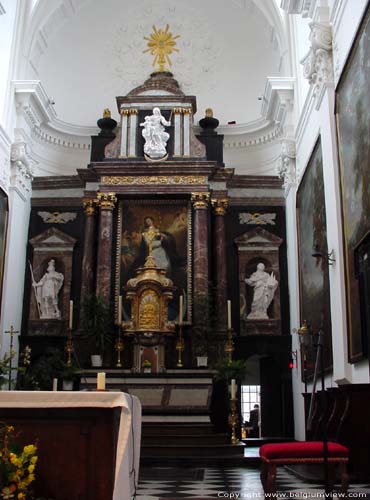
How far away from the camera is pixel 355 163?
846 cm

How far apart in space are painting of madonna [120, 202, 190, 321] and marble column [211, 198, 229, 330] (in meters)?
0.73

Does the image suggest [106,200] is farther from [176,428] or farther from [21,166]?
[176,428]

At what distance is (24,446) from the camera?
5.07 meters

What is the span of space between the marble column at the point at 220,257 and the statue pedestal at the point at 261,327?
70 centimetres

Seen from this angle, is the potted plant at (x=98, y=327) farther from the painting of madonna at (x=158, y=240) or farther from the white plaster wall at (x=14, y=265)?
the white plaster wall at (x=14, y=265)

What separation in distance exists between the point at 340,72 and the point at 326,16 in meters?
1.23

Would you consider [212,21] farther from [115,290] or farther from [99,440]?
[99,440]

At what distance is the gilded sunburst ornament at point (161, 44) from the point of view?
18.8 meters

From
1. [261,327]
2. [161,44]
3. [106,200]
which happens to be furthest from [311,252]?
[161,44]

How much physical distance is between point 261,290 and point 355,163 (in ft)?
25.9

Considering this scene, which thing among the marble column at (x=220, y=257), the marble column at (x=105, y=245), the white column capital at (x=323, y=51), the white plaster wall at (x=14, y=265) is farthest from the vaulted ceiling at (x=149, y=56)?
the white column capital at (x=323, y=51)

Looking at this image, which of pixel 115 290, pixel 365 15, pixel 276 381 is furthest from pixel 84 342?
pixel 365 15

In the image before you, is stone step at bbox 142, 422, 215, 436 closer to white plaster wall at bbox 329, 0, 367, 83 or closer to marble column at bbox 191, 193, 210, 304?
marble column at bbox 191, 193, 210, 304

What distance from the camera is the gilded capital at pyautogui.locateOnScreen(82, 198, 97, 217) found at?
1616 centimetres
